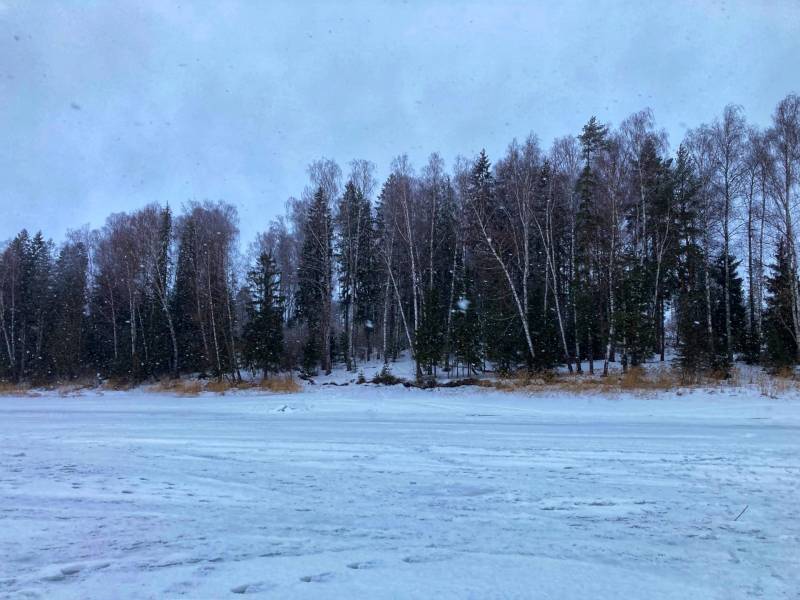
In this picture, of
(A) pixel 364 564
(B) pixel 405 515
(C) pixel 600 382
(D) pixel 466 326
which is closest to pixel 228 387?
(D) pixel 466 326

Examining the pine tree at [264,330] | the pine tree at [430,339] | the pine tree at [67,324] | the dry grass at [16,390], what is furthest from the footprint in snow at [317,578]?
the pine tree at [67,324]

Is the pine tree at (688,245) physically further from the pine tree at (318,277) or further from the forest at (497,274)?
the pine tree at (318,277)

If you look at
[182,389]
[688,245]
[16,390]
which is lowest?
[16,390]

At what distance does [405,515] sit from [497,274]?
24864 millimetres

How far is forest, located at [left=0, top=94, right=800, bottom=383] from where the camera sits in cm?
2489

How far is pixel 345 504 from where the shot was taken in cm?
476

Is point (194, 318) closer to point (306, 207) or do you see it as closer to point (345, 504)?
point (306, 207)

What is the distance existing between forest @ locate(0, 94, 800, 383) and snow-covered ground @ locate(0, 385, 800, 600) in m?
17.3

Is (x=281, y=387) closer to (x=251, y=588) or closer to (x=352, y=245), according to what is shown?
(x=352, y=245)

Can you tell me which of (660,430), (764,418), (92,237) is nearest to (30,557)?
(660,430)

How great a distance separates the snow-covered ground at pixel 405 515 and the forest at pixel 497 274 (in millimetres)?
17325

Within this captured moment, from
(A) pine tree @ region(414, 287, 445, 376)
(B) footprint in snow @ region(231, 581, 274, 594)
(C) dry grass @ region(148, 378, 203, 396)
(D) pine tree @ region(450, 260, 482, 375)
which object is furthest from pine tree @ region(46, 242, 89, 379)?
(B) footprint in snow @ region(231, 581, 274, 594)

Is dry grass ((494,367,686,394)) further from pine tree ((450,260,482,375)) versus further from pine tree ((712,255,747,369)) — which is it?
pine tree ((712,255,747,369))

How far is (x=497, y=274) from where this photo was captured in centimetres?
2838
